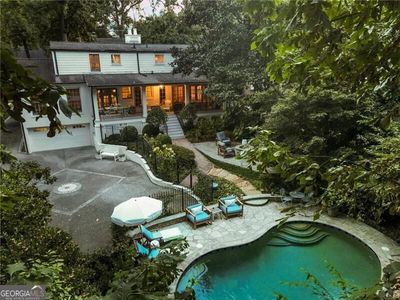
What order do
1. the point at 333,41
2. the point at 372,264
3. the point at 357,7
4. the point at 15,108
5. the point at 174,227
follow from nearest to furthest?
the point at 15,108 → the point at 357,7 → the point at 333,41 → the point at 372,264 → the point at 174,227

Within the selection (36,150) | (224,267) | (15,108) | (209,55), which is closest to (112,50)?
(209,55)

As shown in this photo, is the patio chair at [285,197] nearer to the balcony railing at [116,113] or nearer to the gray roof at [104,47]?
the balcony railing at [116,113]

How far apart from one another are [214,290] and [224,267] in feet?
3.63

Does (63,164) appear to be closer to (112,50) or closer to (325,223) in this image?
(112,50)

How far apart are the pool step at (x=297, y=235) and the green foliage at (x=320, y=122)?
11.1ft

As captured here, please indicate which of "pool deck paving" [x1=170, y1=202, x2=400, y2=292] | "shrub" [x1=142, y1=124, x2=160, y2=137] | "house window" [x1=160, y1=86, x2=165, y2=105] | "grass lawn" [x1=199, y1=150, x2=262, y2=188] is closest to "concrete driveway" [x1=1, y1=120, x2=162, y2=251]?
"pool deck paving" [x1=170, y1=202, x2=400, y2=292]

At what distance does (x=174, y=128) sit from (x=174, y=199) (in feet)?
A: 34.6

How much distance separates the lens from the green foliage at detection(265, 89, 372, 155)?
13439 mm

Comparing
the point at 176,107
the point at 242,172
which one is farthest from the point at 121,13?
the point at 242,172

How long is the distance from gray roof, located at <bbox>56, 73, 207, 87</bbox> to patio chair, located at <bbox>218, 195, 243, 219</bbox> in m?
13.2

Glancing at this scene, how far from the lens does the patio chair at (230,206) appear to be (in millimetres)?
12484

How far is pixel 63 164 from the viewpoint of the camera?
18.9 m

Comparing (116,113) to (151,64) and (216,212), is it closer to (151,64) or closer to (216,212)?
(151,64)

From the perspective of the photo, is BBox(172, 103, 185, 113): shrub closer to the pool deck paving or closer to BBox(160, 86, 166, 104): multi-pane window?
BBox(160, 86, 166, 104): multi-pane window
